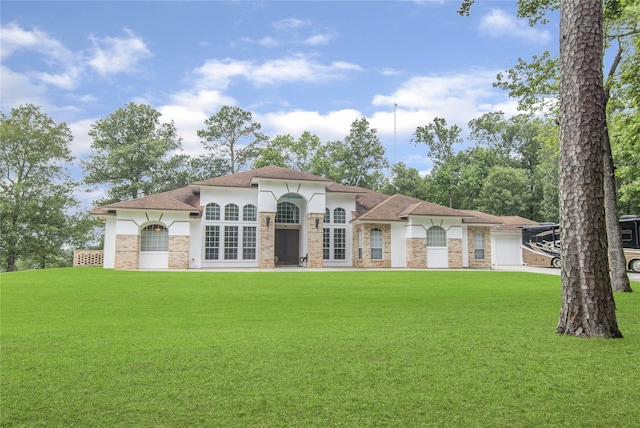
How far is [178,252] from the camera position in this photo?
875 inches

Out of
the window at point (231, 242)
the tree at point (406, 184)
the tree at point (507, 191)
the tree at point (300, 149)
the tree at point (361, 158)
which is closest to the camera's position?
the window at point (231, 242)

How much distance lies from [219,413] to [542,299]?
8715mm

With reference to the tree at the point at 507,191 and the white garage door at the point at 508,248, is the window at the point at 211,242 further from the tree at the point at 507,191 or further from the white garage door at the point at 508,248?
the tree at the point at 507,191

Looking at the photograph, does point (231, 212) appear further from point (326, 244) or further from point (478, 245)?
point (478, 245)

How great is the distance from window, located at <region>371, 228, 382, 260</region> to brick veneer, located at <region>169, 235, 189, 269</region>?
10.7 metres

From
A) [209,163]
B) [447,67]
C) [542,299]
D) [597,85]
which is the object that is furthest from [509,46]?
[209,163]

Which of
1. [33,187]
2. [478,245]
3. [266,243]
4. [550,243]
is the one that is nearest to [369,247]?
[266,243]

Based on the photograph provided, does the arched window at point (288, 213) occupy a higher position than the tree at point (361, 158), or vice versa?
the tree at point (361, 158)

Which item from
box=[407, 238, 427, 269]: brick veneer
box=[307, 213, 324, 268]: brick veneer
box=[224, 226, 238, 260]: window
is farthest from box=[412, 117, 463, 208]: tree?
box=[224, 226, 238, 260]: window

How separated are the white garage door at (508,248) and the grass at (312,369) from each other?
25344 millimetres

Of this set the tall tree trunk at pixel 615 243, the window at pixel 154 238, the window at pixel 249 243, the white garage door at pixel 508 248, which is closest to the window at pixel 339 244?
the window at pixel 249 243

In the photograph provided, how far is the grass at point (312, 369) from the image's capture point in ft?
9.30

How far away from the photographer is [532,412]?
288 centimetres

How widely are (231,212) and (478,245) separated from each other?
51.8 ft
